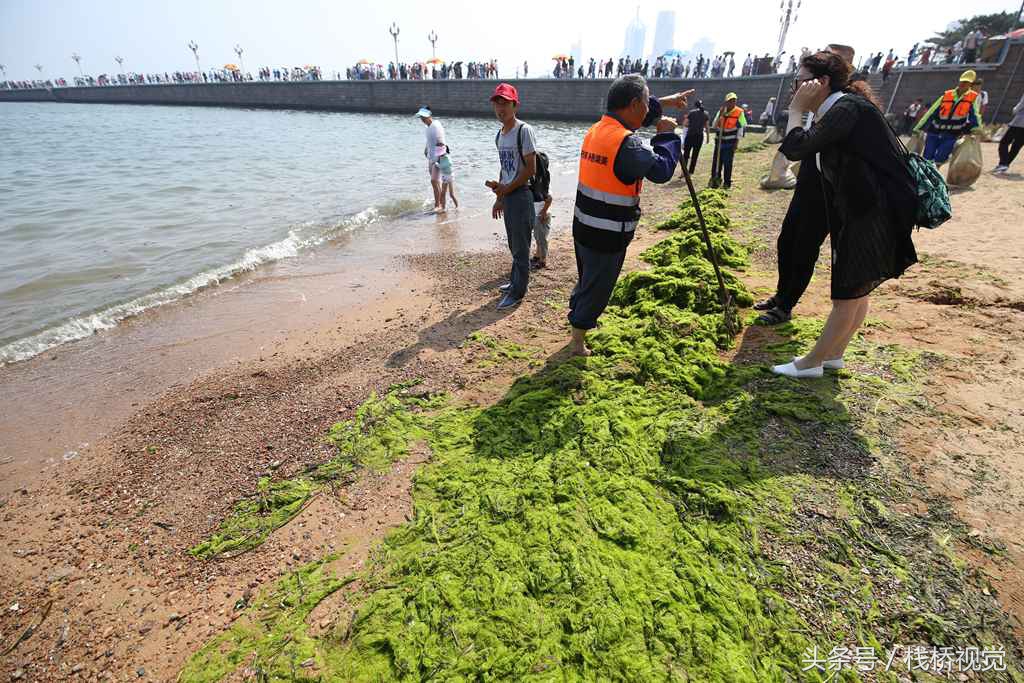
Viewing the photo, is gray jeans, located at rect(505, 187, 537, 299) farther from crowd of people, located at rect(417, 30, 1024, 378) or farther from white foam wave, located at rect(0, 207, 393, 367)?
white foam wave, located at rect(0, 207, 393, 367)

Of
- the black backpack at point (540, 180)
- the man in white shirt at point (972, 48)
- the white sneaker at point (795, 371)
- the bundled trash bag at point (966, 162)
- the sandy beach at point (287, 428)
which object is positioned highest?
the man in white shirt at point (972, 48)

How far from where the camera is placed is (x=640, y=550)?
2.19 m

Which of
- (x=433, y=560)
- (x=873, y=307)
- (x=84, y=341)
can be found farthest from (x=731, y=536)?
(x=84, y=341)

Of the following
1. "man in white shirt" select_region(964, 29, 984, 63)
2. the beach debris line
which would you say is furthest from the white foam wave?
"man in white shirt" select_region(964, 29, 984, 63)

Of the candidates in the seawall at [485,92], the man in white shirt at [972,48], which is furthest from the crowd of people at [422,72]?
the man in white shirt at [972,48]

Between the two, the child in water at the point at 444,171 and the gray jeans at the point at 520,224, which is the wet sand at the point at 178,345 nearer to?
the gray jeans at the point at 520,224

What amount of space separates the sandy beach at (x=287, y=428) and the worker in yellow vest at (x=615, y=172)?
909 mm

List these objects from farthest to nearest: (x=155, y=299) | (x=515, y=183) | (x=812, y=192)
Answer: (x=155, y=299) < (x=515, y=183) < (x=812, y=192)

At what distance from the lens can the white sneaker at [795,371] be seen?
327 centimetres

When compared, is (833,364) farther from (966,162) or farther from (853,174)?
(966,162)

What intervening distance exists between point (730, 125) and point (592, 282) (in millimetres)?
8755

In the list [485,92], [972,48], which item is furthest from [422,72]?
[972,48]

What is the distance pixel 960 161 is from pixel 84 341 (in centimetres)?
1372

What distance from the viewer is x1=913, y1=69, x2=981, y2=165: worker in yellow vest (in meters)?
8.66
